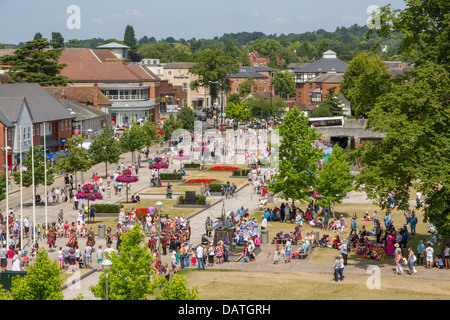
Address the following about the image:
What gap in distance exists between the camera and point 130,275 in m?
22.3

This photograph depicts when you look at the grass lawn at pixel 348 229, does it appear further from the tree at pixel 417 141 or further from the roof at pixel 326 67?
the roof at pixel 326 67

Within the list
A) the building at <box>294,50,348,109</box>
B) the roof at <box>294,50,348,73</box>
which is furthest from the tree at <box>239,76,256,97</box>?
the roof at <box>294,50,348,73</box>

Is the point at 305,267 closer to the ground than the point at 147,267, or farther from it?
closer to the ground

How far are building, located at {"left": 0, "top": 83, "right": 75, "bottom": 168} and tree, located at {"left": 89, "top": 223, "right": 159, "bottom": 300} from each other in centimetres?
3891

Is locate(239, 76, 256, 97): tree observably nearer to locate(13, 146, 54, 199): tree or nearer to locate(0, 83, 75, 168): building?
locate(0, 83, 75, 168): building

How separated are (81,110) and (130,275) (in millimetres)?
68005

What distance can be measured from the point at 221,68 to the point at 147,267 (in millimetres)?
112749

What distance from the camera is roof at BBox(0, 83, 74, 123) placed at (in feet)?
235

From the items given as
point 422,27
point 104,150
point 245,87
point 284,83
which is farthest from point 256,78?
point 422,27

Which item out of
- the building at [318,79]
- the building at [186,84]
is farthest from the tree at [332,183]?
the building at [186,84]

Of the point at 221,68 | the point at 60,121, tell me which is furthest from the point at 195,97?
the point at 60,121

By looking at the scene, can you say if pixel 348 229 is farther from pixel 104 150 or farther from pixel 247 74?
pixel 247 74
